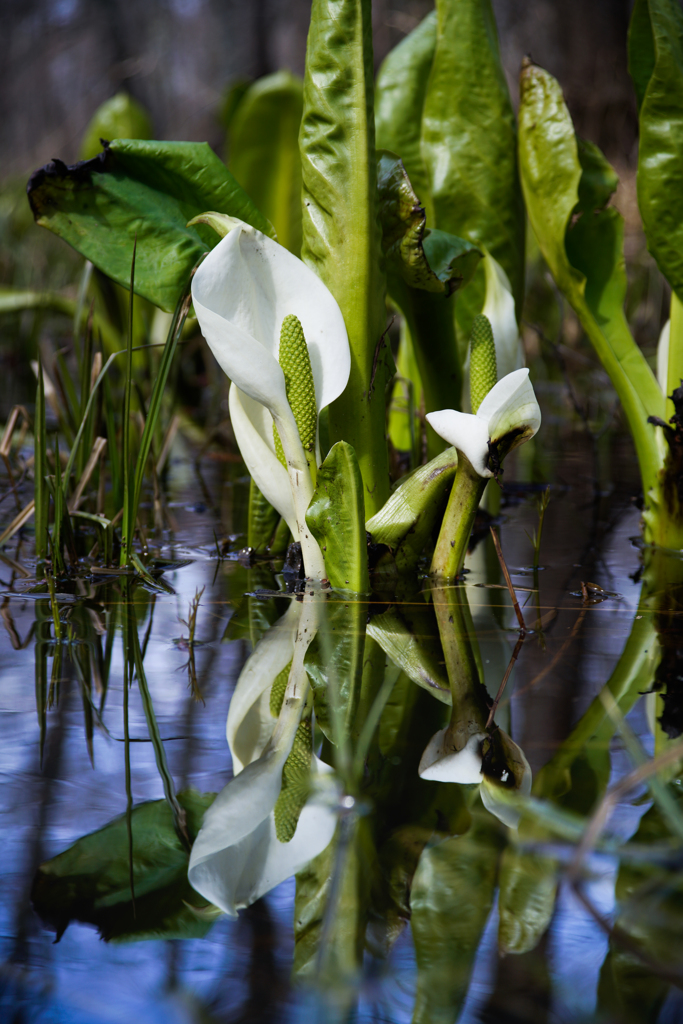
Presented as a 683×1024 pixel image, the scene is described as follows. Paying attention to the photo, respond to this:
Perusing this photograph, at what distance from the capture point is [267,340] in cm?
90

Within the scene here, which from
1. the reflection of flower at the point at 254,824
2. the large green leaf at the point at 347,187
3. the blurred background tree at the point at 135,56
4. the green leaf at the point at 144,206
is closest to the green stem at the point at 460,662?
the reflection of flower at the point at 254,824

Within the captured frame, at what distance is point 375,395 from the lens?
3.20ft

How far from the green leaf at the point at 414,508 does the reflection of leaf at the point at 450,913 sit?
0.49 m

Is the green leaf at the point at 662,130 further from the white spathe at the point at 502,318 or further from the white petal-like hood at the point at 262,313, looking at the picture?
the white petal-like hood at the point at 262,313

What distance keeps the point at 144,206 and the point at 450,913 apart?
825 millimetres

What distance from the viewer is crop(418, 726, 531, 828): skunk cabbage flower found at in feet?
1.57

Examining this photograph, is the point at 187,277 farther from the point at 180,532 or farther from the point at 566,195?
the point at 566,195

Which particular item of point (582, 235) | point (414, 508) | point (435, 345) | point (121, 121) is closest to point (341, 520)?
point (414, 508)

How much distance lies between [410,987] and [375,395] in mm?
696

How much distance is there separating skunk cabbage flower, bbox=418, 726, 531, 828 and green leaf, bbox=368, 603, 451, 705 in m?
0.07

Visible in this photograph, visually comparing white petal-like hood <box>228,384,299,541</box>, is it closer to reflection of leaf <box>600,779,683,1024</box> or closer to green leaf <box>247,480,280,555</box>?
green leaf <box>247,480,280,555</box>

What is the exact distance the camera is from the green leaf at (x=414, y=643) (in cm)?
66

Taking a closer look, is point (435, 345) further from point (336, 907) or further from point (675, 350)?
point (336, 907)

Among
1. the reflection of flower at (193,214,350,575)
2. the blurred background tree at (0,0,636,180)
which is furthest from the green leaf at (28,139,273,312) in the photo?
the blurred background tree at (0,0,636,180)
